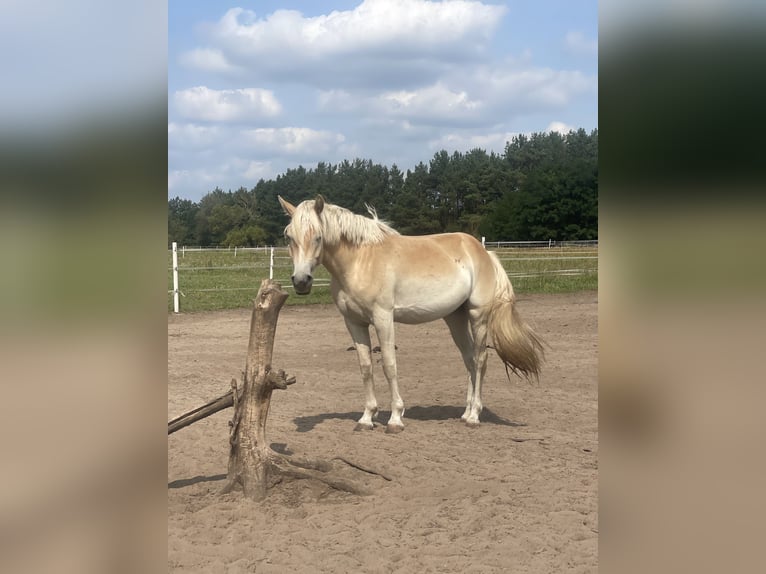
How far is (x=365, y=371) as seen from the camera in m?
6.08

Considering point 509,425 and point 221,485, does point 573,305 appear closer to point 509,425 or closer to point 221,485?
point 509,425

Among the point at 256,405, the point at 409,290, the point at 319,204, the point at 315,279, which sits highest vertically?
the point at 319,204

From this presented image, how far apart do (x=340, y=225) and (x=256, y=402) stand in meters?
2.15

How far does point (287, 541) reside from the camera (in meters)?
3.50

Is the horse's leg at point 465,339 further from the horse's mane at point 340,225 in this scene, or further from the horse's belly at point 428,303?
the horse's mane at point 340,225

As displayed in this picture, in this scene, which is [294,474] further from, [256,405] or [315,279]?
[315,279]

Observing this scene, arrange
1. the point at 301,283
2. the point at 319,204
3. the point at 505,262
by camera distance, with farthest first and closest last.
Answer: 1. the point at 505,262
2. the point at 319,204
3. the point at 301,283

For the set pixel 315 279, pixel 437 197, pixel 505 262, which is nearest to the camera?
pixel 315 279

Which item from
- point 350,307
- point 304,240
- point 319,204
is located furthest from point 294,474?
point 319,204

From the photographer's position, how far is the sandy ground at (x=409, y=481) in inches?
131
